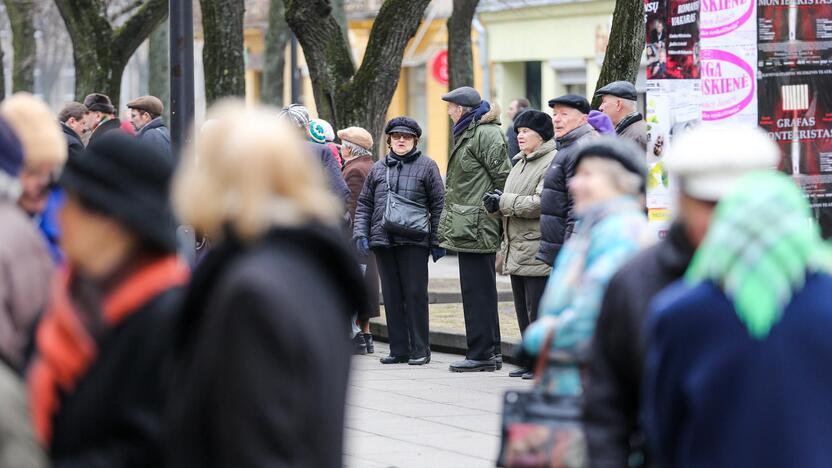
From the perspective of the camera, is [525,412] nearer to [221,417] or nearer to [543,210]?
[221,417]

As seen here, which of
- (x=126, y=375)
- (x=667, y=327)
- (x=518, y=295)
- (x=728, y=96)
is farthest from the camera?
(x=518, y=295)

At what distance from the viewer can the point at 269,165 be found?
11.9ft

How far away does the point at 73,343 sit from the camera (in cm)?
384

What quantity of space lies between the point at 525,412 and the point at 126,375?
1.57 meters

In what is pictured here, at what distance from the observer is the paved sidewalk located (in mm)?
8586

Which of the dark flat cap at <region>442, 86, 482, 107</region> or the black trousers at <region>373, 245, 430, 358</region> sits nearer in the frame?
the dark flat cap at <region>442, 86, 482, 107</region>

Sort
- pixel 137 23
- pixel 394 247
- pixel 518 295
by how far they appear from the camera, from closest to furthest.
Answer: pixel 518 295 → pixel 394 247 → pixel 137 23

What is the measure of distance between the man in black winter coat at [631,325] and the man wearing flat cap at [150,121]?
9.62 metres

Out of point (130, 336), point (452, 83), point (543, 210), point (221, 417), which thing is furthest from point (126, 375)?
point (452, 83)

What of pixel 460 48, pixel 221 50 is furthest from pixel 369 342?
pixel 460 48

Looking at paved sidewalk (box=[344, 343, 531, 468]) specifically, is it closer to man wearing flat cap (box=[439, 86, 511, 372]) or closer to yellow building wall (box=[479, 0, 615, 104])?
man wearing flat cap (box=[439, 86, 511, 372])

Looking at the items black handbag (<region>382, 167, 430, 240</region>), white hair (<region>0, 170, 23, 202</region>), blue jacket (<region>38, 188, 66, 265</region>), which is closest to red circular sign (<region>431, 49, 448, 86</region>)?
black handbag (<region>382, 167, 430, 240</region>)

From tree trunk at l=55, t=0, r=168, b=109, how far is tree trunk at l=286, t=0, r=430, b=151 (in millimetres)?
5929

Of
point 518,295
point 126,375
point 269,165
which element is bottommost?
point 518,295
